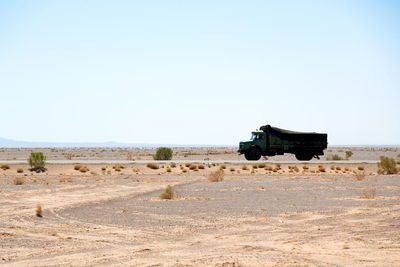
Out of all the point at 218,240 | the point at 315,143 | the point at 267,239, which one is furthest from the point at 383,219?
the point at 315,143

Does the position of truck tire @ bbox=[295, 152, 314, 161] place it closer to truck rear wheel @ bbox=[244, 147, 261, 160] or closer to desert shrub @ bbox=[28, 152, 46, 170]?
truck rear wheel @ bbox=[244, 147, 261, 160]

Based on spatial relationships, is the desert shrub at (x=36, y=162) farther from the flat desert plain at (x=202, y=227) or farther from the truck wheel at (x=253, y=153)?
the truck wheel at (x=253, y=153)

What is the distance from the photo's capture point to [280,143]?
43.6m

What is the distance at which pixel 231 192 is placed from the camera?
71.3 feet

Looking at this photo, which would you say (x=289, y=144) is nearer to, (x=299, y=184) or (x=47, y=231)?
(x=299, y=184)

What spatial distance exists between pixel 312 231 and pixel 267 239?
162 centimetres

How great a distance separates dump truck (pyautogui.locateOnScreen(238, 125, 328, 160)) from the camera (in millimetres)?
43469

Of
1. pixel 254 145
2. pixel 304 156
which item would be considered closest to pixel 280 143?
pixel 254 145

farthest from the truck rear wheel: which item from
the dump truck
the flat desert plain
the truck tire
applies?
the flat desert plain

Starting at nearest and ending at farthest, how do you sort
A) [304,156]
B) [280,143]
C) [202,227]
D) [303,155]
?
[202,227]
[280,143]
[303,155]
[304,156]

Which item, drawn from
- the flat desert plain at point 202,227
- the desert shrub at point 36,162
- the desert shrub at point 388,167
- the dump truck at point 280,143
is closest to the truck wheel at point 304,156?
the dump truck at point 280,143

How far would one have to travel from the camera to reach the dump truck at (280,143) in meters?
43.5

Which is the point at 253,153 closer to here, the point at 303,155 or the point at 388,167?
the point at 303,155

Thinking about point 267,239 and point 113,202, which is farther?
point 113,202
